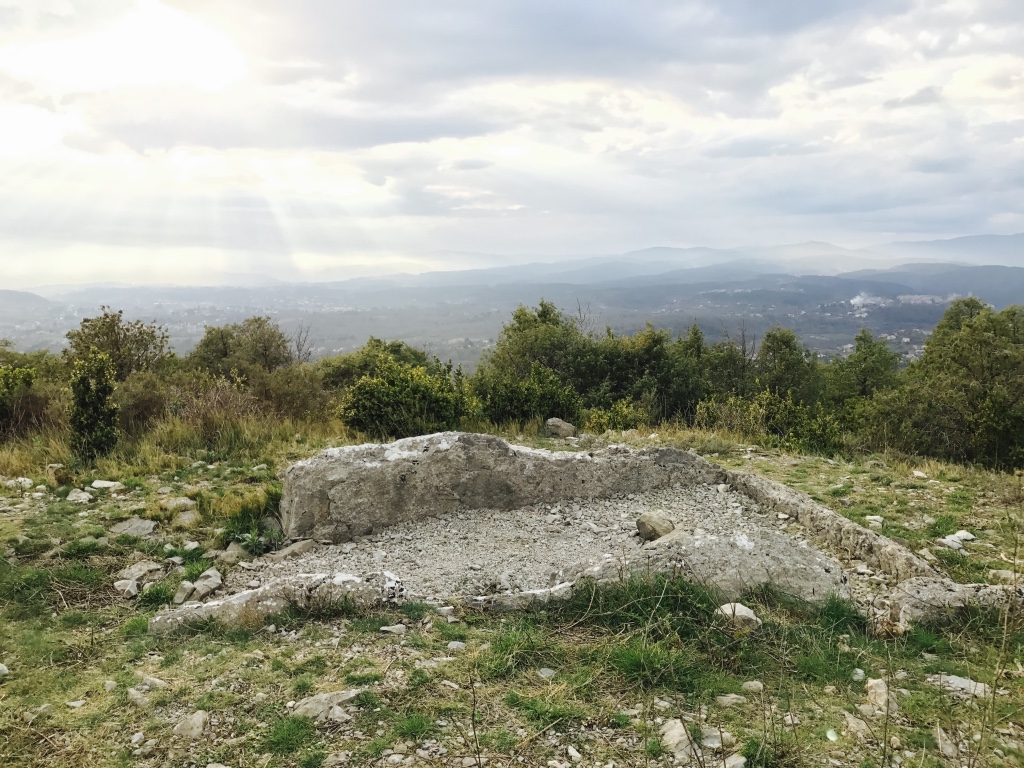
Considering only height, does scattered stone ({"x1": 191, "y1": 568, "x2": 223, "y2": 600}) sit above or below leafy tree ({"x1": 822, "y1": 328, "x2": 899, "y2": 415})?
above

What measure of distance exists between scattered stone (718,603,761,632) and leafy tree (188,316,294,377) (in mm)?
28576

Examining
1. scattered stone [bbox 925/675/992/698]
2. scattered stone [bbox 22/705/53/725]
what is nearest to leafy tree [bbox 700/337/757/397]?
scattered stone [bbox 925/675/992/698]

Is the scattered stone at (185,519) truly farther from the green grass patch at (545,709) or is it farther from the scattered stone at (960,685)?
the scattered stone at (960,685)

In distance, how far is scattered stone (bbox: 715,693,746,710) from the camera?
3849mm

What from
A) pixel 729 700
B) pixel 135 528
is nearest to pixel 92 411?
pixel 135 528

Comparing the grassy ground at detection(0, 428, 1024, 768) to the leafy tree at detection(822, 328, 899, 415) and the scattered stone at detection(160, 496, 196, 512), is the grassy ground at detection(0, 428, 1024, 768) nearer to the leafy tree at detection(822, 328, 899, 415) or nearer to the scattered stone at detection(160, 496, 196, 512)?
the scattered stone at detection(160, 496, 196, 512)

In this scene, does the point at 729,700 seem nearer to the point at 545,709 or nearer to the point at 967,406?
the point at 545,709

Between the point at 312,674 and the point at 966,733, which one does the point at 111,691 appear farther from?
the point at 966,733

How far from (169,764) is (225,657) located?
1.12m

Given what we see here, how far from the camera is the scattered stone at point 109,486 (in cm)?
817

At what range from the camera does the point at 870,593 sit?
5.55 metres

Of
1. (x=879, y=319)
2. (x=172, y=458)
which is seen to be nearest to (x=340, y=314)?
(x=879, y=319)

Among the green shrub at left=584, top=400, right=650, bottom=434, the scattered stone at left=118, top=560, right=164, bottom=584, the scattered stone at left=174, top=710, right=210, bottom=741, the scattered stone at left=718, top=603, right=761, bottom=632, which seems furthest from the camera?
the green shrub at left=584, top=400, right=650, bottom=434

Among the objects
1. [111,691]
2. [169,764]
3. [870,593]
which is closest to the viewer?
[169,764]
